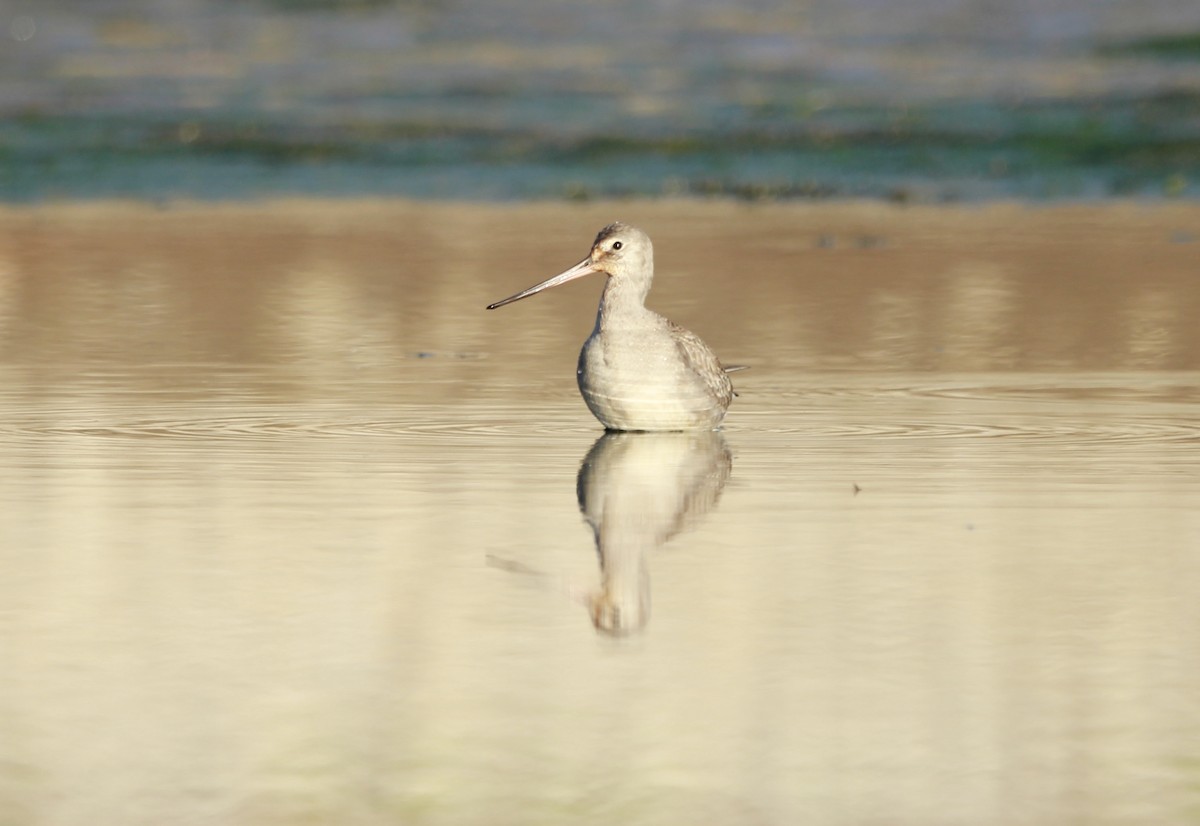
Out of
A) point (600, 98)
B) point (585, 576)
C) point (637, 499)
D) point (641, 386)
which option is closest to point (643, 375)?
point (641, 386)

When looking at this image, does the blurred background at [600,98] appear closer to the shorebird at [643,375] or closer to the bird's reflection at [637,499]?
the shorebird at [643,375]

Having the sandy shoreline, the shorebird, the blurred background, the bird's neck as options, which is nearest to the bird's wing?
→ the shorebird

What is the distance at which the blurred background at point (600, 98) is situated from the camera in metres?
23.3

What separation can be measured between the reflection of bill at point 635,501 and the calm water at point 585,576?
2 cm

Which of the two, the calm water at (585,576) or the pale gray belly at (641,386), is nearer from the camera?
the calm water at (585,576)

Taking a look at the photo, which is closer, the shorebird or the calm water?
the calm water

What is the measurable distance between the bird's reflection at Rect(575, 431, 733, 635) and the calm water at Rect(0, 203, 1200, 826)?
22 millimetres

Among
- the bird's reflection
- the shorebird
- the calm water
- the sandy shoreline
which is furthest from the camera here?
the sandy shoreline

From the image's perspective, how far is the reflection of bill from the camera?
6148 mm

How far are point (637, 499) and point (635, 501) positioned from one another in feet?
0.14

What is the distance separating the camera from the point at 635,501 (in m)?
7.69

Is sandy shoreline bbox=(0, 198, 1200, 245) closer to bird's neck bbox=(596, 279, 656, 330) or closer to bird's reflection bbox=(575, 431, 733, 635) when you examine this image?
bird's neck bbox=(596, 279, 656, 330)

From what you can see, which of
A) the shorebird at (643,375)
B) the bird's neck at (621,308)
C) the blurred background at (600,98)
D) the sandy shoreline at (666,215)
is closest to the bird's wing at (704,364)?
the shorebird at (643,375)

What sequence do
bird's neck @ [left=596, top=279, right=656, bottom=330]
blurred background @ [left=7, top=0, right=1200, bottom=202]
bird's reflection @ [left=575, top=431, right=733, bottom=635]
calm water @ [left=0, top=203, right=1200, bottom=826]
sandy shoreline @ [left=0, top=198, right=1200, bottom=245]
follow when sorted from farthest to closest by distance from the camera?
1. blurred background @ [left=7, top=0, right=1200, bottom=202]
2. sandy shoreline @ [left=0, top=198, right=1200, bottom=245]
3. bird's neck @ [left=596, top=279, right=656, bottom=330]
4. bird's reflection @ [left=575, top=431, right=733, bottom=635]
5. calm water @ [left=0, top=203, right=1200, bottom=826]
